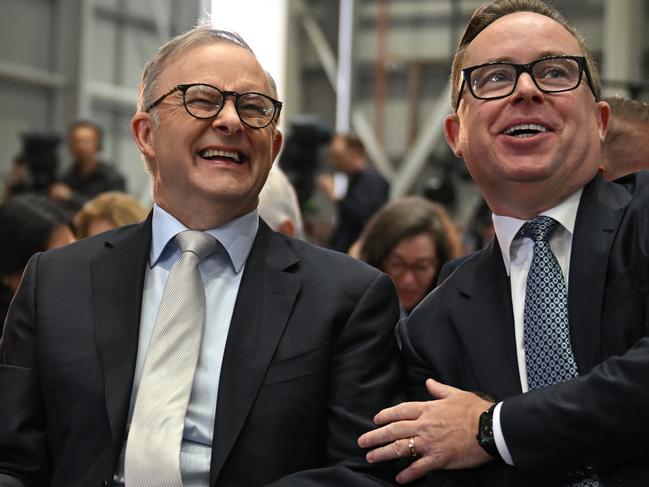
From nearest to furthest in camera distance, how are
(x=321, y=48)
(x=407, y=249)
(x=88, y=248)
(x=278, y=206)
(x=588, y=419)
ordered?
(x=588, y=419) < (x=88, y=248) < (x=278, y=206) < (x=407, y=249) < (x=321, y=48)

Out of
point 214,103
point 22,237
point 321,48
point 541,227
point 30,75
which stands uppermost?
point 321,48

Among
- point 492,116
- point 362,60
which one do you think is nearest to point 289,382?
A: point 492,116

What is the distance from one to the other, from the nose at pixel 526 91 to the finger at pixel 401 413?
59cm

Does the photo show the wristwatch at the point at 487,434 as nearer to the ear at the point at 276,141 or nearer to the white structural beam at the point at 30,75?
the ear at the point at 276,141

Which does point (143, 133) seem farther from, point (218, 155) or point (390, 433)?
point (390, 433)

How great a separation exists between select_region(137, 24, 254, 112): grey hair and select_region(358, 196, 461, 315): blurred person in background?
57.7 inches

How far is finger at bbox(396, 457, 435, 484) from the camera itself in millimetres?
1844

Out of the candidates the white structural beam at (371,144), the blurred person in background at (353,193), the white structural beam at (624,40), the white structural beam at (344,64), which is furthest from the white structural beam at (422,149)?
the blurred person in background at (353,193)

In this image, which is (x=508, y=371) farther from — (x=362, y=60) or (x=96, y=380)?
(x=362, y=60)

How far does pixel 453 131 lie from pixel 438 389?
0.56 m

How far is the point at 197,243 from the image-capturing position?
2043 millimetres

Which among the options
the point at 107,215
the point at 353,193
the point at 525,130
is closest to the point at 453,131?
the point at 525,130

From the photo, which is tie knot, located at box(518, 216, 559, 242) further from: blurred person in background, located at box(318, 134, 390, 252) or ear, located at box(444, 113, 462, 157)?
blurred person in background, located at box(318, 134, 390, 252)

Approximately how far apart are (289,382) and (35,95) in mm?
8215
